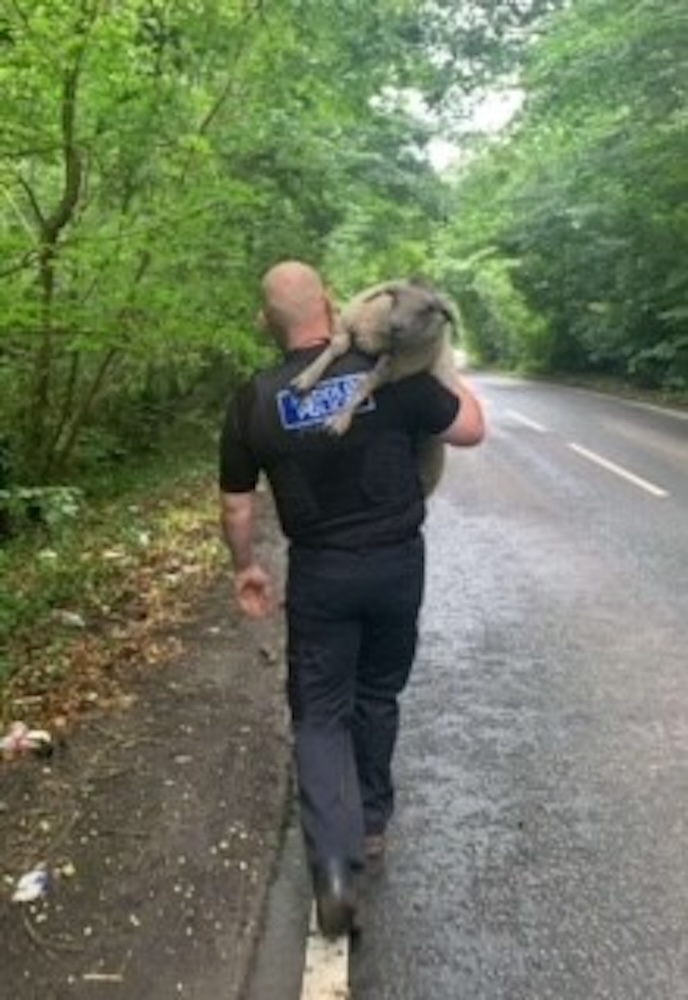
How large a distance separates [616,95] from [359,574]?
67.2 feet

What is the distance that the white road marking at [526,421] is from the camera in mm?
22094

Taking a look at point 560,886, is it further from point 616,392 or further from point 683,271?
point 616,392

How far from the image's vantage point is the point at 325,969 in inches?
156

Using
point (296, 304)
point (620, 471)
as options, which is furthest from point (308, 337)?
point (620, 471)

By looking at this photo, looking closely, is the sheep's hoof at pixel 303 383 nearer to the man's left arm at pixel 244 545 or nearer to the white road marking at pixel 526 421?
the man's left arm at pixel 244 545

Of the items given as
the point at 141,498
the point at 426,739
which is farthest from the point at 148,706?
the point at 141,498

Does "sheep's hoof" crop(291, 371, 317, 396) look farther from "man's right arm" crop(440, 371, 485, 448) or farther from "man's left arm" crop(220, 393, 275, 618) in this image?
"man's right arm" crop(440, 371, 485, 448)

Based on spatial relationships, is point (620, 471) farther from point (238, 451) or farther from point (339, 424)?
point (339, 424)

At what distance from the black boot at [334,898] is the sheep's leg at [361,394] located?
1371mm

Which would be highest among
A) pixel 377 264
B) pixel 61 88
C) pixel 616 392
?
pixel 61 88

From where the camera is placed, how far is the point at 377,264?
3098 cm

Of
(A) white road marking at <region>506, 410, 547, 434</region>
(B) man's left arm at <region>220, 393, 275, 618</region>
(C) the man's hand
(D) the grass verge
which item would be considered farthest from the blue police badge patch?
(A) white road marking at <region>506, 410, 547, 434</region>

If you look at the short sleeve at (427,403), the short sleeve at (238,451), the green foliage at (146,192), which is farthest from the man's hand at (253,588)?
the green foliage at (146,192)

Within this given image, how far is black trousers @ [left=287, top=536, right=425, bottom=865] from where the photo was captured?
431cm
